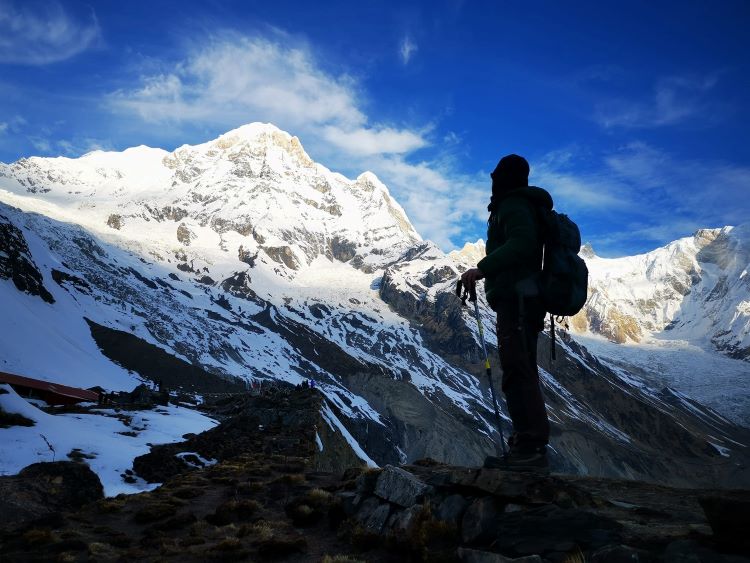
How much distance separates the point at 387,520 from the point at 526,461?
3016 millimetres

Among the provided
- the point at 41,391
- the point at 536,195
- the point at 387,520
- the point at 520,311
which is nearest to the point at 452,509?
the point at 387,520

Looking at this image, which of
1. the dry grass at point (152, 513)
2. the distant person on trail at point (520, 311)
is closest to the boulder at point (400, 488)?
the distant person on trail at point (520, 311)

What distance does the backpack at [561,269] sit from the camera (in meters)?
6.49

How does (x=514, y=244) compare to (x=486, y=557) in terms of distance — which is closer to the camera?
(x=486, y=557)

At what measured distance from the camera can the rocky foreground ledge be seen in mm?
4942

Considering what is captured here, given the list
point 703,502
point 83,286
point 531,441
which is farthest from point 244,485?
point 83,286

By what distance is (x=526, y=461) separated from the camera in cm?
641

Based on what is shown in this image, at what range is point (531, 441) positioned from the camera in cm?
650

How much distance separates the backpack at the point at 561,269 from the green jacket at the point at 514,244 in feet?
0.56

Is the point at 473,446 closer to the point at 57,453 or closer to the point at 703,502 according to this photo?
the point at 57,453

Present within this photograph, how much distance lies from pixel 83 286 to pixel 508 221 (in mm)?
170604

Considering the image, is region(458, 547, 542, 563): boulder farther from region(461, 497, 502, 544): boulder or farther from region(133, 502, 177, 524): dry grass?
region(133, 502, 177, 524): dry grass

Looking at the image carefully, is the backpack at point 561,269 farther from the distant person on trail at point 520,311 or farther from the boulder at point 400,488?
the boulder at point 400,488

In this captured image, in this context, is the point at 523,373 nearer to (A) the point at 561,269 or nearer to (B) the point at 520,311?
(B) the point at 520,311
